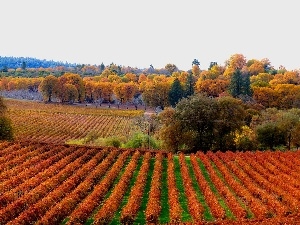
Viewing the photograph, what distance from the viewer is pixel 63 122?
9738 centimetres

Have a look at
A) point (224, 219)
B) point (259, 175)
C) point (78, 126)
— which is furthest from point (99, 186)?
point (78, 126)

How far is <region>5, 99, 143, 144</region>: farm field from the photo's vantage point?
78.6 m

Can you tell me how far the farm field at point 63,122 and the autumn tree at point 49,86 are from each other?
6206mm

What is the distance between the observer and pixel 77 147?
44.4m

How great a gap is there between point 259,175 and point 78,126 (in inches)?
2502

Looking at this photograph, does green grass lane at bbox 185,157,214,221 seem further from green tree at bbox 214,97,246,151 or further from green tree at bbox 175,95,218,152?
green tree at bbox 214,97,246,151

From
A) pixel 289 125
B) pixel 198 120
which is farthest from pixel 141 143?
pixel 289 125

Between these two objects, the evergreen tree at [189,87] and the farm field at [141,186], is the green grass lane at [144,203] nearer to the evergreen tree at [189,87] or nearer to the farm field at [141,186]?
the farm field at [141,186]

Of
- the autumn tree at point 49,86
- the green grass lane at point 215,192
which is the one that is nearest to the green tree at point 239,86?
the autumn tree at point 49,86

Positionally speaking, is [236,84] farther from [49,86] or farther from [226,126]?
[49,86]

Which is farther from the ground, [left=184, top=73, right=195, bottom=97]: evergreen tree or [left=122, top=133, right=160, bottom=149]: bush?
[left=184, top=73, right=195, bottom=97]: evergreen tree

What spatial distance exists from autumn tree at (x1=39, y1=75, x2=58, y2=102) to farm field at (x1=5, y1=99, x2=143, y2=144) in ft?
20.4

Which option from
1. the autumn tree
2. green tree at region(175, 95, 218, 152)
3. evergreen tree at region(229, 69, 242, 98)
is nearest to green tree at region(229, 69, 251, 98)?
evergreen tree at region(229, 69, 242, 98)

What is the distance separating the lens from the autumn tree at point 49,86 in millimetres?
134375
